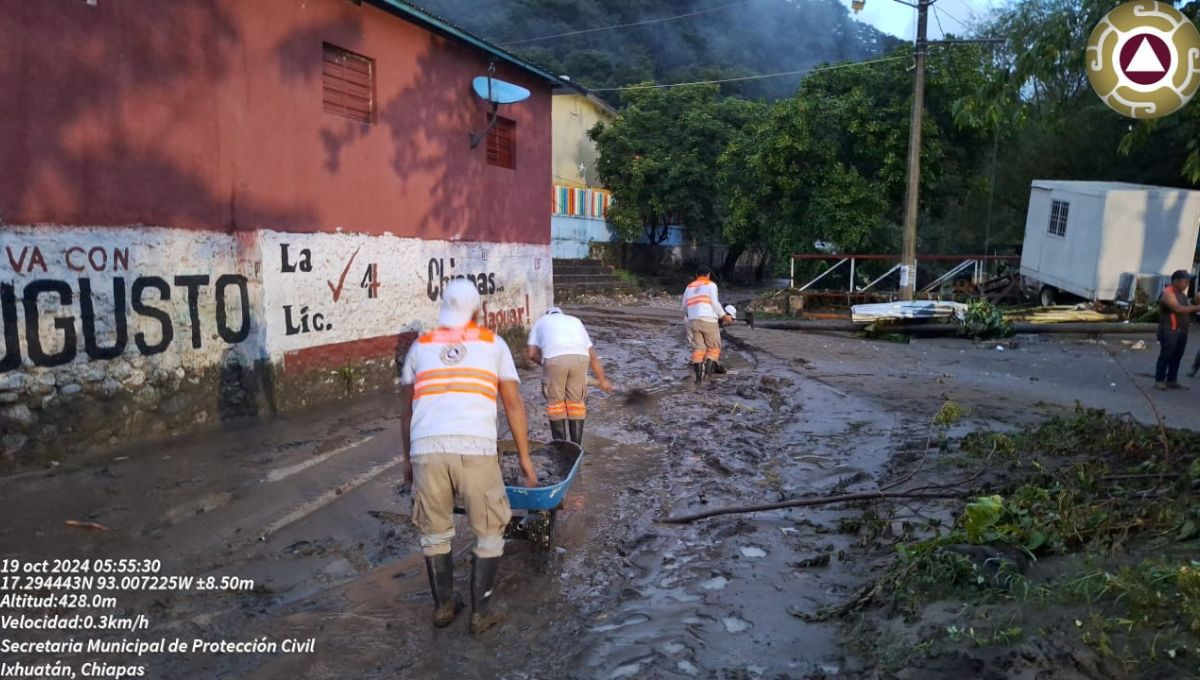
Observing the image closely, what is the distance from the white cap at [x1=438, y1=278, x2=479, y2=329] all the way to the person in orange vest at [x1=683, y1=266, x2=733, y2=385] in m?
7.67

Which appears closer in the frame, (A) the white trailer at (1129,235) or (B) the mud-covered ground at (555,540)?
(B) the mud-covered ground at (555,540)

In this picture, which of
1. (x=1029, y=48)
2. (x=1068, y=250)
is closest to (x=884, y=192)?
(x=1068, y=250)

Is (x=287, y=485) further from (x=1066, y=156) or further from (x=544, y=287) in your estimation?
(x=1066, y=156)

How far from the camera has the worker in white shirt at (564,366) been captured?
7395mm

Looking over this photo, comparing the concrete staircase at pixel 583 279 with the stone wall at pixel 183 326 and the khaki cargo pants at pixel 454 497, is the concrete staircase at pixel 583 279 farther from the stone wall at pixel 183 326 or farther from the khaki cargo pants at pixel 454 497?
the khaki cargo pants at pixel 454 497

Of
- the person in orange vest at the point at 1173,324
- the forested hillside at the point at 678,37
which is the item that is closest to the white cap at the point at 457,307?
the person in orange vest at the point at 1173,324


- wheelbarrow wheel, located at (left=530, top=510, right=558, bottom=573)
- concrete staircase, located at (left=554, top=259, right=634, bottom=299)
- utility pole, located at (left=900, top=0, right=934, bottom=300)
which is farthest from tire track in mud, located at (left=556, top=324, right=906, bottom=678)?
concrete staircase, located at (left=554, top=259, right=634, bottom=299)

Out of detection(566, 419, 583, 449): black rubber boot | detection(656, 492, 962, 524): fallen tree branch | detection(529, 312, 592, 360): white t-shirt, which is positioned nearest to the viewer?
detection(656, 492, 962, 524): fallen tree branch

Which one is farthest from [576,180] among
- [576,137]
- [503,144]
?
[503,144]

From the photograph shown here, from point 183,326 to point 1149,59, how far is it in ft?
28.1

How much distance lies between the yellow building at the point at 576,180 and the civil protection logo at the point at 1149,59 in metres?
25.0

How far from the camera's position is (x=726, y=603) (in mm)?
4906

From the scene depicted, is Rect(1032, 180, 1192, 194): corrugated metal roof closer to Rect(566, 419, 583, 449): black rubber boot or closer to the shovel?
the shovel

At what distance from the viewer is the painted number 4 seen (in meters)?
10.8
